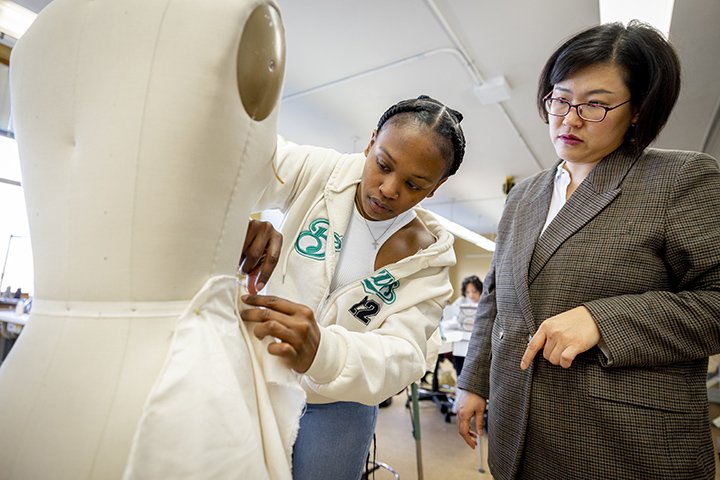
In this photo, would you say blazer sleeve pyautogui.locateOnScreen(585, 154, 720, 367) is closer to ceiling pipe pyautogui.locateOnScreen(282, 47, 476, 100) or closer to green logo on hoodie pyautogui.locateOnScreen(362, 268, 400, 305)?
green logo on hoodie pyautogui.locateOnScreen(362, 268, 400, 305)

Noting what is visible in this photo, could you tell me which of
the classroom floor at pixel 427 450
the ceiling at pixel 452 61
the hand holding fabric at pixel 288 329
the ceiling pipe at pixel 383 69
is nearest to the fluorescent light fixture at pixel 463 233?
the ceiling at pixel 452 61

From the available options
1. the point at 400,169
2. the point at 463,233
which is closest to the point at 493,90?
the point at 400,169

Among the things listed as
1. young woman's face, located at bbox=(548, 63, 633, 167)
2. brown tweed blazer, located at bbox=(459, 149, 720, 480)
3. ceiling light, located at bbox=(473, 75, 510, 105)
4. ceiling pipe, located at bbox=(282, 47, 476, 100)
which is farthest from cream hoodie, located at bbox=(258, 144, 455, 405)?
ceiling light, located at bbox=(473, 75, 510, 105)

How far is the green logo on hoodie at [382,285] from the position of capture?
0.85 metres

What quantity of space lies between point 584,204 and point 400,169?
1.46 ft

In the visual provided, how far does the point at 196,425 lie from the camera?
0.42 m

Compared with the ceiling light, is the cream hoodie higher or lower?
lower

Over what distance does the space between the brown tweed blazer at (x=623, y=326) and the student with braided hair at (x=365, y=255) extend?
0.25 metres

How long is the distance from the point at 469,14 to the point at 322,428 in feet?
8.88

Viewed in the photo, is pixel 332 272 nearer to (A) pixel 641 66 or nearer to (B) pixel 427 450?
(A) pixel 641 66

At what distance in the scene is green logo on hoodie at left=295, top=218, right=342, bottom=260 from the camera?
85cm

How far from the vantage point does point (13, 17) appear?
2.14m

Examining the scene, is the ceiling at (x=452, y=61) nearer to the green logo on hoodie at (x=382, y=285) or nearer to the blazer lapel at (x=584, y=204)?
the blazer lapel at (x=584, y=204)

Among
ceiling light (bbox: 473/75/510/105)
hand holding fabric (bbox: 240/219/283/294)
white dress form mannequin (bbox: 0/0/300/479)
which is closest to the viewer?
white dress form mannequin (bbox: 0/0/300/479)
